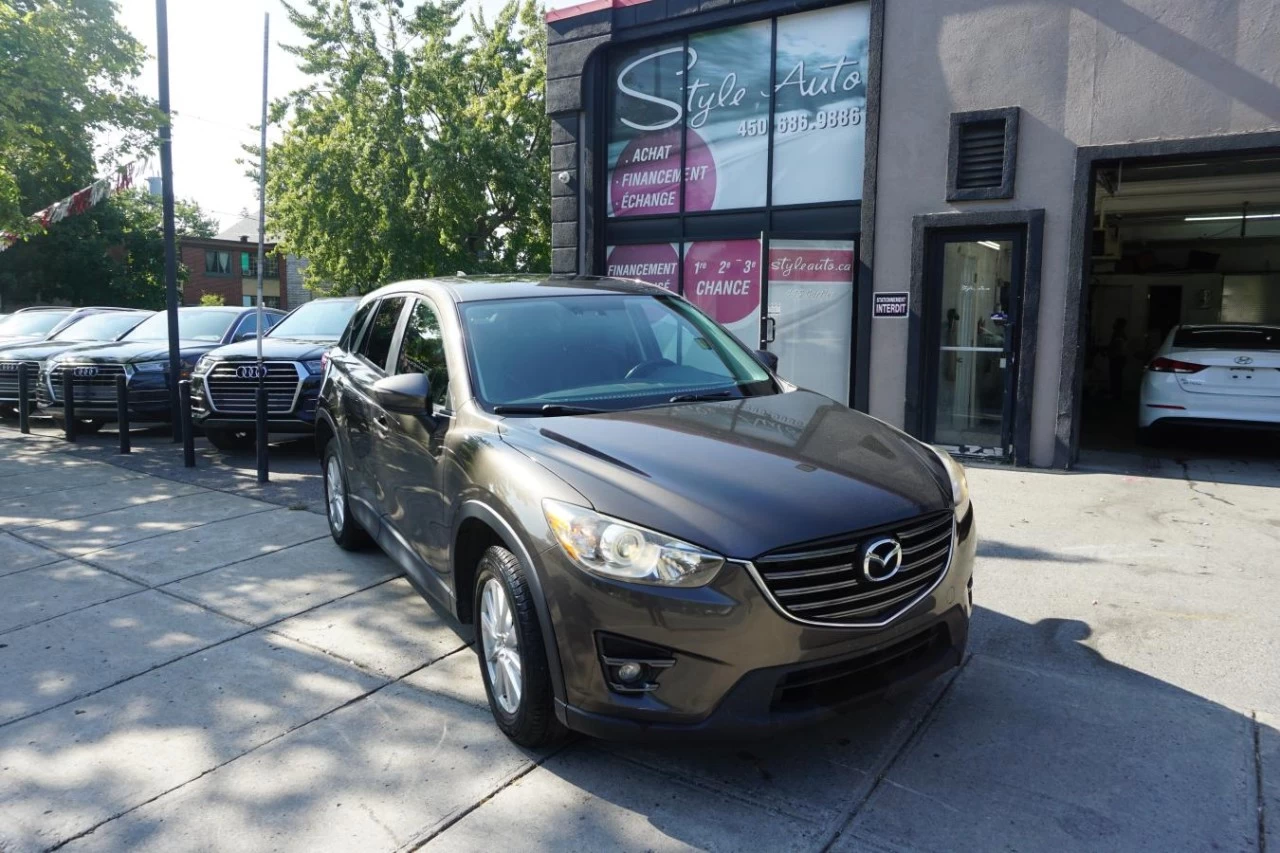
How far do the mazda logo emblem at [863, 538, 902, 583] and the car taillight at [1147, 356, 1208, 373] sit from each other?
288 inches

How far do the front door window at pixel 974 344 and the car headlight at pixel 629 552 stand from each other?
6.68 m

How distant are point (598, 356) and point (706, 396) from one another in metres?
0.53

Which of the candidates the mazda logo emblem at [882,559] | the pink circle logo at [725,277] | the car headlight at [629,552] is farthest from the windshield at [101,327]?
the mazda logo emblem at [882,559]

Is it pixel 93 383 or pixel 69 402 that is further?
pixel 93 383

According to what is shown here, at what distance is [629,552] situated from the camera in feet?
9.04

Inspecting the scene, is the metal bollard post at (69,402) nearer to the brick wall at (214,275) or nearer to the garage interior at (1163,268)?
the garage interior at (1163,268)

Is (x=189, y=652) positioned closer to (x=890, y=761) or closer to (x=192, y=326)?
(x=890, y=761)

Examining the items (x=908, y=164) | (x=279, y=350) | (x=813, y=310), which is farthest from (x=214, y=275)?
(x=908, y=164)

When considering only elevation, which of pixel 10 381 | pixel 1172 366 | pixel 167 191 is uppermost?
pixel 167 191

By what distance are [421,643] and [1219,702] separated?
11.4ft

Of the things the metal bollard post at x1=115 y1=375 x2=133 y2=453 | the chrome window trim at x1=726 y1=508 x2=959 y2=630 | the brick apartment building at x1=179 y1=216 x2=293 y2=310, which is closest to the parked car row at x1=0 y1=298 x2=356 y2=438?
the metal bollard post at x1=115 y1=375 x2=133 y2=453

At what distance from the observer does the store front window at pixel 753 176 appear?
9.38m

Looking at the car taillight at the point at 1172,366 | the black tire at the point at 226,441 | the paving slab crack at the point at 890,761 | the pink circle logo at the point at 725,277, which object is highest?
the pink circle logo at the point at 725,277

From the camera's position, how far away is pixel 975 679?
3.81 metres
